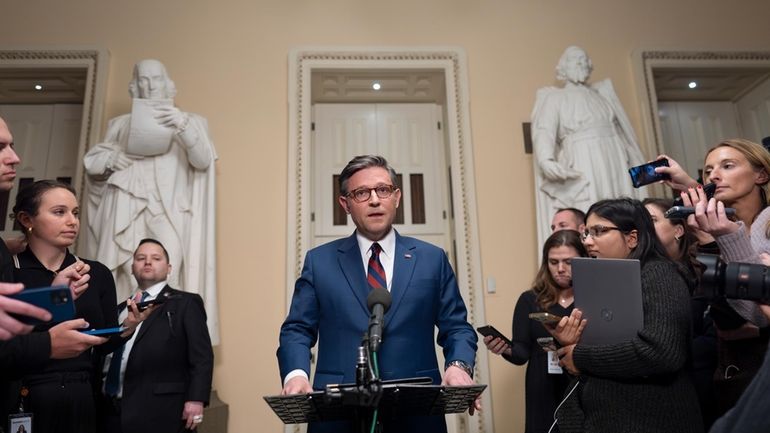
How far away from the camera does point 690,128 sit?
20.3 ft

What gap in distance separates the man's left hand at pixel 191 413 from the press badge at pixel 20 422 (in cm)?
79

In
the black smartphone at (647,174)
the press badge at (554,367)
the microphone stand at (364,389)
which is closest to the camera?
the microphone stand at (364,389)

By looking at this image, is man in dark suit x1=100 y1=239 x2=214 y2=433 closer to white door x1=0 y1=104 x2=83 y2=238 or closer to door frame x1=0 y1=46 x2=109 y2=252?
door frame x1=0 y1=46 x2=109 y2=252

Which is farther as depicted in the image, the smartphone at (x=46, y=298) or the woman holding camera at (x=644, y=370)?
the woman holding camera at (x=644, y=370)

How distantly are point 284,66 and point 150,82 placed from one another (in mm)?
1342

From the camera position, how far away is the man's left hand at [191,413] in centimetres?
291

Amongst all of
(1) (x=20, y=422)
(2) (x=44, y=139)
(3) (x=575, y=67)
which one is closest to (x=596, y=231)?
(1) (x=20, y=422)

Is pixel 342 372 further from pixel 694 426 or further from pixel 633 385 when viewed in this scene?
pixel 694 426

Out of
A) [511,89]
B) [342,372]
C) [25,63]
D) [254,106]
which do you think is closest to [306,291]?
[342,372]

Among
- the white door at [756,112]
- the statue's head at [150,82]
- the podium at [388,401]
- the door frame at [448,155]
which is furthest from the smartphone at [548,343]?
the white door at [756,112]

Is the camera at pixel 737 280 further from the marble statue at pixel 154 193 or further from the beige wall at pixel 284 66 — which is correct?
the marble statue at pixel 154 193

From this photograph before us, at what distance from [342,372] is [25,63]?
4.90 metres

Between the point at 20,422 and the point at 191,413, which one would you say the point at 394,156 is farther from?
the point at 20,422

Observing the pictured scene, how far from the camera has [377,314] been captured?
4.77ft
